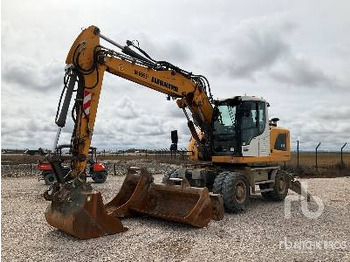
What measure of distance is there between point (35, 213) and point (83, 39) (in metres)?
5.05

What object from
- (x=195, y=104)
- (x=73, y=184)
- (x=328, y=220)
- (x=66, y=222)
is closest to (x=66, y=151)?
(x=73, y=184)

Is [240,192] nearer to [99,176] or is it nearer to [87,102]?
[87,102]

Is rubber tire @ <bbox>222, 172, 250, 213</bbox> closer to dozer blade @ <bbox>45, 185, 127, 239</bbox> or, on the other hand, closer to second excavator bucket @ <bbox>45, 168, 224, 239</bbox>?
second excavator bucket @ <bbox>45, 168, 224, 239</bbox>

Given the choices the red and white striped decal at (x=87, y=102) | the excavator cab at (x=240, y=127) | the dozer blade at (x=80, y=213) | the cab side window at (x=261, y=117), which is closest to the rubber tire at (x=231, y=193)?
the excavator cab at (x=240, y=127)

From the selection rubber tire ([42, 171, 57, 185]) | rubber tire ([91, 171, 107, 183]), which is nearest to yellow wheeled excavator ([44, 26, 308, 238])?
rubber tire ([91, 171, 107, 183])

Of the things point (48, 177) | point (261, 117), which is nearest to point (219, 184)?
point (261, 117)

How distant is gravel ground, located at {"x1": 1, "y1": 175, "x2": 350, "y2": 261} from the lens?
6552mm

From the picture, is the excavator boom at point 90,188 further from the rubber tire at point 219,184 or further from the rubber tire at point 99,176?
the rubber tire at point 99,176

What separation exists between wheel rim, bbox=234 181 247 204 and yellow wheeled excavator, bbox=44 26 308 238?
3cm

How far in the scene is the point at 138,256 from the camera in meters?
6.52

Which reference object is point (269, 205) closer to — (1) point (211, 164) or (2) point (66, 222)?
(1) point (211, 164)

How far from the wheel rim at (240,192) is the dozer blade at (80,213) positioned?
4008 mm

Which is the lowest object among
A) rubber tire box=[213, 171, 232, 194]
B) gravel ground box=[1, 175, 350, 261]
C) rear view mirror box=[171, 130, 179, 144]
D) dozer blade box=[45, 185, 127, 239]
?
gravel ground box=[1, 175, 350, 261]

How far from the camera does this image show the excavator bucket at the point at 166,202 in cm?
846
